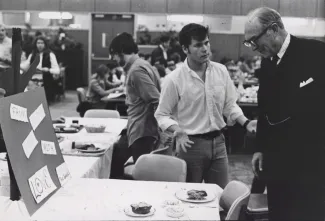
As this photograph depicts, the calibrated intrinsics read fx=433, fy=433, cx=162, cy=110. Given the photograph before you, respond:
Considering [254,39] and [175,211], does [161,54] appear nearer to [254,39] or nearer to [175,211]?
[254,39]

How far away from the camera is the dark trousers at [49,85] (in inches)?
355

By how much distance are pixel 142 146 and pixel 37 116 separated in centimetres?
149

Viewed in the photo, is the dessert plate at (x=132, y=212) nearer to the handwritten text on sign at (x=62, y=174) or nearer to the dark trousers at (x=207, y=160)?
the handwritten text on sign at (x=62, y=174)

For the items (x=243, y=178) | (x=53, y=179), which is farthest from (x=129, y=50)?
(x=243, y=178)

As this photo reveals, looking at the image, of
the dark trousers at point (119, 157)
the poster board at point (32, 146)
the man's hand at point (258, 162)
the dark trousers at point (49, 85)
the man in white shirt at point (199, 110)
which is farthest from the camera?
the dark trousers at point (49, 85)

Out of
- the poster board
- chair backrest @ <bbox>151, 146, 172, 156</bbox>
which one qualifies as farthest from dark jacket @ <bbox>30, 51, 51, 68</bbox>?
the poster board

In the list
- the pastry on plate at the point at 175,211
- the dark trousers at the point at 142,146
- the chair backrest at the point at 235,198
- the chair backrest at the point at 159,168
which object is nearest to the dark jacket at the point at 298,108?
the chair backrest at the point at 235,198

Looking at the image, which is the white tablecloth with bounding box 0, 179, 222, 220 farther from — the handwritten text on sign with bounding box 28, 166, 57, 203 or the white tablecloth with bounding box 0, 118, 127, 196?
the white tablecloth with bounding box 0, 118, 127, 196

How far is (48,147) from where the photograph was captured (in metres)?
1.93

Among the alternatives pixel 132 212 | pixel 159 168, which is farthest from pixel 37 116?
pixel 159 168

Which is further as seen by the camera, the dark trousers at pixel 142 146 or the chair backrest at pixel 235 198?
the dark trousers at pixel 142 146

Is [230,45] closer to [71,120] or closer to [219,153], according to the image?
[71,120]

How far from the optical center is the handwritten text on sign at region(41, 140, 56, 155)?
1893mm

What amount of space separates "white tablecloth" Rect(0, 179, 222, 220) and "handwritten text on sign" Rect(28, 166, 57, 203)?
5 cm
